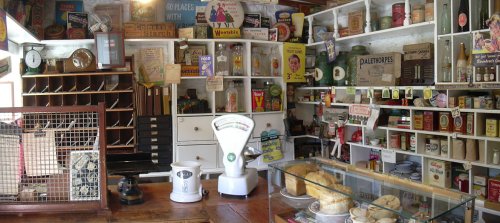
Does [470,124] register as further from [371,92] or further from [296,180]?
[296,180]

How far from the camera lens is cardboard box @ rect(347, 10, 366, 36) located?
13.3ft

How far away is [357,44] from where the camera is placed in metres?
4.48

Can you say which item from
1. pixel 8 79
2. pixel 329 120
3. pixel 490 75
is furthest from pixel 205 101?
pixel 490 75

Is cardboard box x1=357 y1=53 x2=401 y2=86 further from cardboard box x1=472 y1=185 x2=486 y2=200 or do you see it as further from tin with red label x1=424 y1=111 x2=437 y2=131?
cardboard box x1=472 y1=185 x2=486 y2=200

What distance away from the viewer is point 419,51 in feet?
11.4

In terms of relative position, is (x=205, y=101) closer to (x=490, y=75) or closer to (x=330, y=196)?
(x=490, y=75)

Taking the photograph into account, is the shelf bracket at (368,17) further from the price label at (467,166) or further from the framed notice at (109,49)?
the framed notice at (109,49)

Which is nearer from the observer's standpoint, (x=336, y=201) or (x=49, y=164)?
(x=336, y=201)

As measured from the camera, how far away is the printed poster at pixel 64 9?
4.53m

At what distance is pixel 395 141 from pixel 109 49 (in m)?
2.93

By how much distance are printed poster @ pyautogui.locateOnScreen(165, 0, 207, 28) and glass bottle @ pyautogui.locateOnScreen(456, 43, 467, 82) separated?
2812 mm

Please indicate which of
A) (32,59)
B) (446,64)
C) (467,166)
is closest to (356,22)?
(446,64)

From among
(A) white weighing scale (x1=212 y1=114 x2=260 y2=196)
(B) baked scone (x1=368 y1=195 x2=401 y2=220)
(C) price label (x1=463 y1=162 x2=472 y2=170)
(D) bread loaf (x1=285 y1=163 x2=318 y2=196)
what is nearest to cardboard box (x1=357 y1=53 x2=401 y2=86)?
(C) price label (x1=463 y1=162 x2=472 y2=170)

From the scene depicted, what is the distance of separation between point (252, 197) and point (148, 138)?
2399 mm
